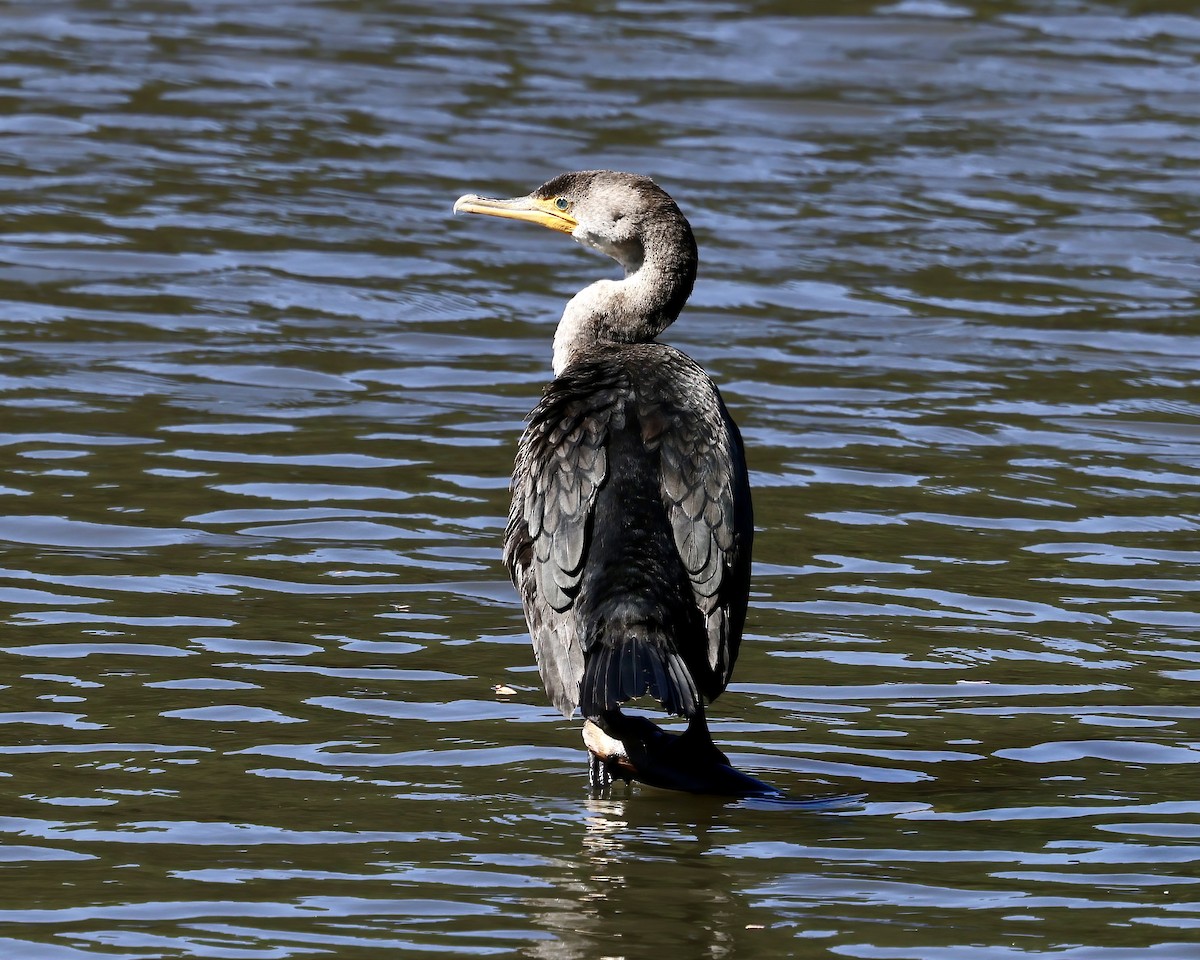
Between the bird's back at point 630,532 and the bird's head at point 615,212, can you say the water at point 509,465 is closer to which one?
the bird's back at point 630,532

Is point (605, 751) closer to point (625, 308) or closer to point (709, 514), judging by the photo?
point (709, 514)

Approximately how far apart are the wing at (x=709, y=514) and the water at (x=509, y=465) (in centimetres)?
44

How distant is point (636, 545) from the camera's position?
5789mm

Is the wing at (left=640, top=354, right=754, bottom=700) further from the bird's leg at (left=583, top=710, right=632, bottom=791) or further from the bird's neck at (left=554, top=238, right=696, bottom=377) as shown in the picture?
the bird's neck at (left=554, top=238, right=696, bottom=377)

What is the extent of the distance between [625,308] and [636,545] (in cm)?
119

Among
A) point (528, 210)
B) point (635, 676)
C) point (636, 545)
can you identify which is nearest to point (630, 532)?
point (636, 545)

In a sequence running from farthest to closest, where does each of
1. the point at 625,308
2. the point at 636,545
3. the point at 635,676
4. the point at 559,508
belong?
the point at 625,308, the point at 559,508, the point at 636,545, the point at 635,676

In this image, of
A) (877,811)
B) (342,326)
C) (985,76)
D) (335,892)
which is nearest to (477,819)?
(335,892)

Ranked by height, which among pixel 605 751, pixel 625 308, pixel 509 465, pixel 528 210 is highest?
pixel 528 210

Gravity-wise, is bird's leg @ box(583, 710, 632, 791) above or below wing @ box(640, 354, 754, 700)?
below

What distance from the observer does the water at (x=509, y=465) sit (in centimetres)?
520

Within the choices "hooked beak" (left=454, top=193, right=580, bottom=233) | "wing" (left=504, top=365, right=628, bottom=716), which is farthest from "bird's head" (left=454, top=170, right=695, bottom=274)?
"wing" (left=504, top=365, right=628, bottom=716)

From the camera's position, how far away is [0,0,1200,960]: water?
205 inches

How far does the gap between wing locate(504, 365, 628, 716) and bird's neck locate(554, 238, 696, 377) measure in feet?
1.55
